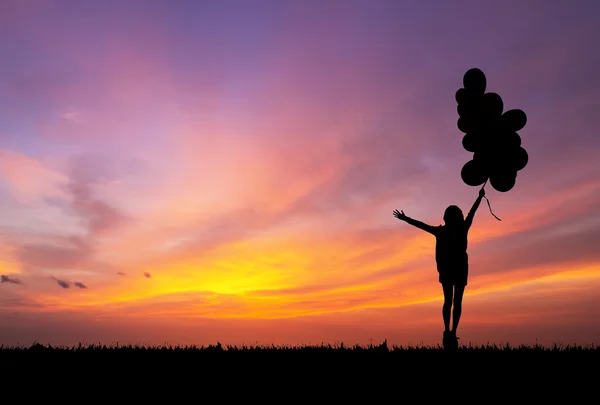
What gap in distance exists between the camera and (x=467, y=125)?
1397 centimetres

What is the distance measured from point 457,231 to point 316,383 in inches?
227

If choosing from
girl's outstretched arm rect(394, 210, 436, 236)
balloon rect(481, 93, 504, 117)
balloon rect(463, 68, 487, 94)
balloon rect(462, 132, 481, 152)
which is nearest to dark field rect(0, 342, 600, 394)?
girl's outstretched arm rect(394, 210, 436, 236)

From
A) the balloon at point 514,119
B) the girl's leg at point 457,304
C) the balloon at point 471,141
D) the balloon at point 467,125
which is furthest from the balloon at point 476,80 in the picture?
the girl's leg at point 457,304

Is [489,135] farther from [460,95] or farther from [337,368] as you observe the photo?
[337,368]

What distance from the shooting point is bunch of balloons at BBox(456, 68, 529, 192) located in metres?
13.5

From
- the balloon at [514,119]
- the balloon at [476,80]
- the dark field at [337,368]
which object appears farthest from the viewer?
the balloon at [476,80]

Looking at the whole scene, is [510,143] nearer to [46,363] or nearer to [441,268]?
[441,268]

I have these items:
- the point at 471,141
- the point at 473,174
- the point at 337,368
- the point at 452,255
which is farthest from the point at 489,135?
the point at 337,368

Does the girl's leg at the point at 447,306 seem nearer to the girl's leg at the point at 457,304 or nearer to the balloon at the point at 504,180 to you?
the girl's leg at the point at 457,304

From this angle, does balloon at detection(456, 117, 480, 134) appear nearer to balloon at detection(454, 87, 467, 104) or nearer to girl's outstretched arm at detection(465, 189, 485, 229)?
balloon at detection(454, 87, 467, 104)

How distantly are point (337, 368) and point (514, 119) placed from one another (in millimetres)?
7556

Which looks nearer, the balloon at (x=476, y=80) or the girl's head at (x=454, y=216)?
the girl's head at (x=454, y=216)

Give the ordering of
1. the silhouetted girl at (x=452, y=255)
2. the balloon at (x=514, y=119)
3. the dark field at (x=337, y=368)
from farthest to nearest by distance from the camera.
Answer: the balloon at (x=514, y=119), the silhouetted girl at (x=452, y=255), the dark field at (x=337, y=368)

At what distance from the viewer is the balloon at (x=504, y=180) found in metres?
13.7
